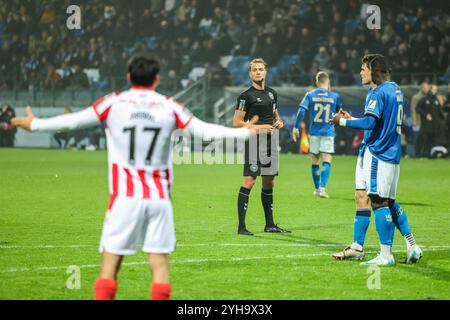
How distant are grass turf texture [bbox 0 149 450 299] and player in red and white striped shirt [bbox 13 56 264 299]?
140 centimetres

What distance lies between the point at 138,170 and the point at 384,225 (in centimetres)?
387

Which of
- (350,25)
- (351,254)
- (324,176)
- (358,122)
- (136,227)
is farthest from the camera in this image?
(350,25)

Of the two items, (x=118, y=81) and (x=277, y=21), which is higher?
(x=277, y=21)

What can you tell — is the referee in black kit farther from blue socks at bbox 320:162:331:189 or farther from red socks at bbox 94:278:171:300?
red socks at bbox 94:278:171:300

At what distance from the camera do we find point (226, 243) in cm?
1099

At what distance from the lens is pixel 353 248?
32.2ft

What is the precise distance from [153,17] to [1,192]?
67.7ft

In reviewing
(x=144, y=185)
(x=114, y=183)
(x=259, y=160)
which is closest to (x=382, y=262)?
(x=259, y=160)

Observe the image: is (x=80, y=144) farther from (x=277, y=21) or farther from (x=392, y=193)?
(x=392, y=193)

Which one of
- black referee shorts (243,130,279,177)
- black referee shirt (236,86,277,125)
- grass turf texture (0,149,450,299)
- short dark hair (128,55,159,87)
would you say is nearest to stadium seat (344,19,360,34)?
grass turf texture (0,149,450,299)

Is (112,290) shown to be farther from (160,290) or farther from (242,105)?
(242,105)

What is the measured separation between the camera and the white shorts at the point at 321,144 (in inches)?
702

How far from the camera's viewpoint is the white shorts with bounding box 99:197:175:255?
6.34 meters
